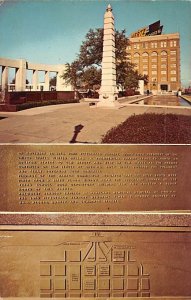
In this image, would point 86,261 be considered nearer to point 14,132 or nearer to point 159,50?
point 14,132

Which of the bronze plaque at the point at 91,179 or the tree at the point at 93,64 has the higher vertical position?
the tree at the point at 93,64

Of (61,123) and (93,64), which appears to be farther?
(93,64)

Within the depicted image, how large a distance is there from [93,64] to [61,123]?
1.66 m

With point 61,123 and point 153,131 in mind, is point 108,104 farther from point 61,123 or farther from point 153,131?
point 153,131

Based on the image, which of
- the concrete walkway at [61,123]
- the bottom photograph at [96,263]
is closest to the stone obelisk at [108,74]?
the concrete walkway at [61,123]

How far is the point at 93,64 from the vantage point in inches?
183

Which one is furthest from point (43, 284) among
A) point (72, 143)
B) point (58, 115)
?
point (58, 115)

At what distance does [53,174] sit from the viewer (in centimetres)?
296

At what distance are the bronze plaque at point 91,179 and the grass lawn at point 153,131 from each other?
0.19 metres

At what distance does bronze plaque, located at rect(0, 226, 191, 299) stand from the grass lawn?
3.46 ft

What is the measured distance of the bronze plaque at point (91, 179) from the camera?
9.72 ft

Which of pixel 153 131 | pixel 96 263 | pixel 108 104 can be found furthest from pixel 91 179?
pixel 108 104

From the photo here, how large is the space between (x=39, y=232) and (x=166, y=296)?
5.16ft

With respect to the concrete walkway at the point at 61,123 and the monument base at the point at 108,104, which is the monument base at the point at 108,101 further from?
the concrete walkway at the point at 61,123
